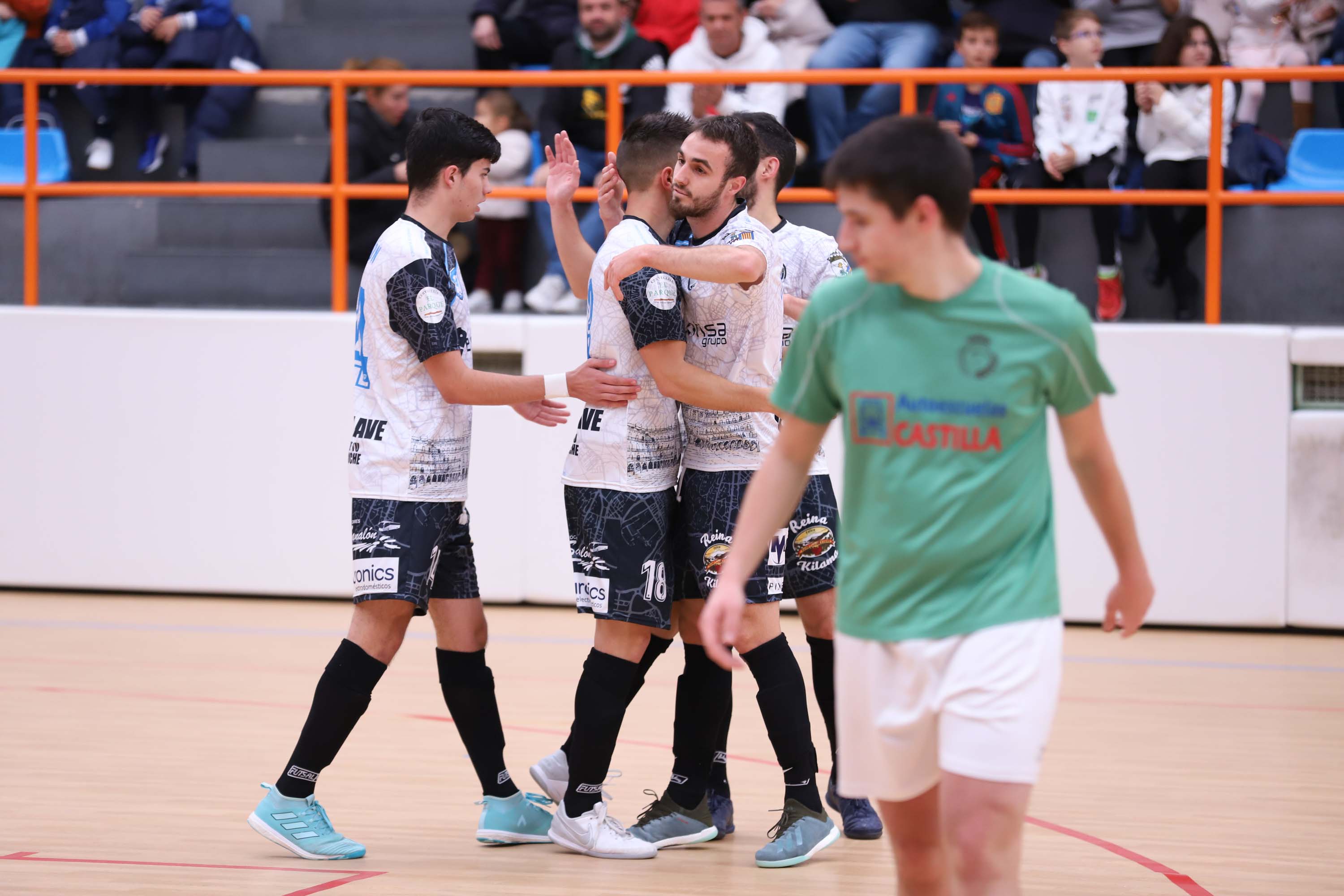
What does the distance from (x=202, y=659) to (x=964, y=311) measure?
5.18m

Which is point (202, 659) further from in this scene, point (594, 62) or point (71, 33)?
point (71, 33)

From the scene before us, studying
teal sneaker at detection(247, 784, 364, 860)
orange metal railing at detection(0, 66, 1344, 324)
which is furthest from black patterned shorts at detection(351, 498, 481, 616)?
orange metal railing at detection(0, 66, 1344, 324)

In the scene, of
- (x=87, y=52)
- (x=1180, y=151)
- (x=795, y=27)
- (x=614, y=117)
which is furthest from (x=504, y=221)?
(x=1180, y=151)

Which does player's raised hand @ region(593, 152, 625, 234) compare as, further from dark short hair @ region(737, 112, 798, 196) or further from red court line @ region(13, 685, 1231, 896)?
red court line @ region(13, 685, 1231, 896)

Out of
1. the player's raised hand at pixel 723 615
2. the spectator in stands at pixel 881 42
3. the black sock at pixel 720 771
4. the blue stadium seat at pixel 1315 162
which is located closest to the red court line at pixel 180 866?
the black sock at pixel 720 771

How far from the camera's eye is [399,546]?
4.00 metres

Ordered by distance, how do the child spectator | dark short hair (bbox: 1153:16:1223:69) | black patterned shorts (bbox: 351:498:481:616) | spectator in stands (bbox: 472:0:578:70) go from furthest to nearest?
spectator in stands (bbox: 472:0:578:70) < the child spectator < dark short hair (bbox: 1153:16:1223:69) < black patterned shorts (bbox: 351:498:481:616)

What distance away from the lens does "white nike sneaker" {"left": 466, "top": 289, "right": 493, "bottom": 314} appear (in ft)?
28.1

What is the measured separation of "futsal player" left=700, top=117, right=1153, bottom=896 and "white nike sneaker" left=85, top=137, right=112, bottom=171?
337 inches

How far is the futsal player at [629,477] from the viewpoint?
394 centimetres

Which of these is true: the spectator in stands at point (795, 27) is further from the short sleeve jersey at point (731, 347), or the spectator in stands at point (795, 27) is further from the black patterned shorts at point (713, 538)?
the black patterned shorts at point (713, 538)

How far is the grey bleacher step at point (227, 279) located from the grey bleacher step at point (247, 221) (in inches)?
13.0

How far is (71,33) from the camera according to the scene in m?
9.98

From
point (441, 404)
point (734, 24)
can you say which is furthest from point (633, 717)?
point (734, 24)
